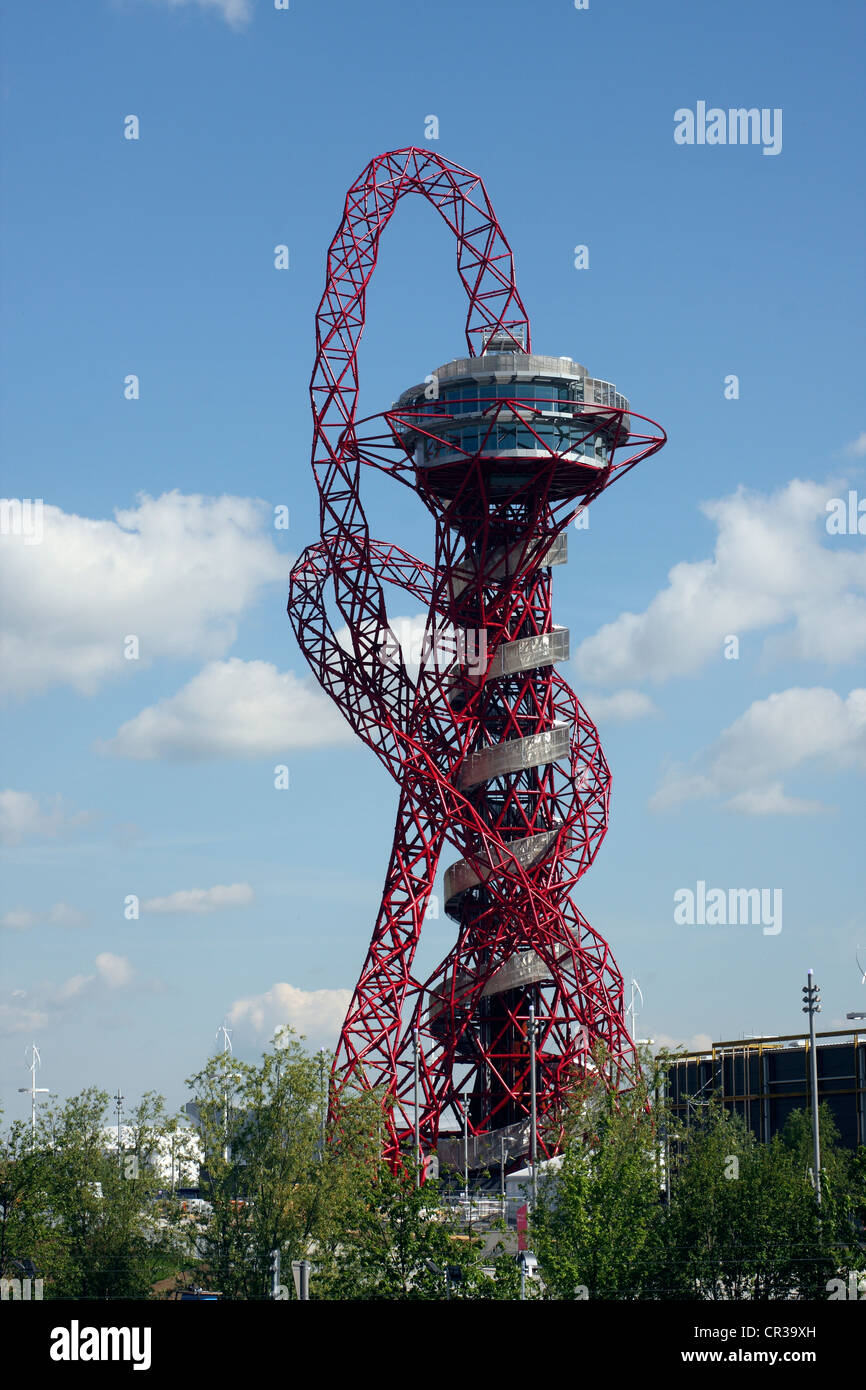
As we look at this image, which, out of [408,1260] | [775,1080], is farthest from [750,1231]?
[775,1080]

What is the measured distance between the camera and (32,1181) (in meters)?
62.3

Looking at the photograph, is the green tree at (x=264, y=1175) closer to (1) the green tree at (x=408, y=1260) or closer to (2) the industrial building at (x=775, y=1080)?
(1) the green tree at (x=408, y=1260)

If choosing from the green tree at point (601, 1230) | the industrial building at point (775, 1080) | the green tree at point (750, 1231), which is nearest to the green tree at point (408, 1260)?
the green tree at point (601, 1230)

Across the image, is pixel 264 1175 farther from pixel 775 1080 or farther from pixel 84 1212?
pixel 775 1080

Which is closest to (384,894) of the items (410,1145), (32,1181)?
(410,1145)

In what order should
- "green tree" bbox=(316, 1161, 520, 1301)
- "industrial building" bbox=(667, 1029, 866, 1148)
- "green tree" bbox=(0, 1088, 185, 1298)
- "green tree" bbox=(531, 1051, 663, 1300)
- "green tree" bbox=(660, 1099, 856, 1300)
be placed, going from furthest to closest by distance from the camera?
"industrial building" bbox=(667, 1029, 866, 1148) < "green tree" bbox=(0, 1088, 185, 1298) < "green tree" bbox=(660, 1099, 856, 1300) < "green tree" bbox=(531, 1051, 663, 1300) < "green tree" bbox=(316, 1161, 520, 1301)

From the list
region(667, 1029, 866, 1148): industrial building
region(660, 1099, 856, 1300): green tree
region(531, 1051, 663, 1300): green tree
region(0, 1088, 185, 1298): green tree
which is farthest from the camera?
region(667, 1029, 866, 1148): industrial building

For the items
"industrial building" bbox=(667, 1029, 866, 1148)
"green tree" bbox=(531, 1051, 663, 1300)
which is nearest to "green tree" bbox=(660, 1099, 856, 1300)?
"green tree" bbox=(531, 1051, 663, 1300)

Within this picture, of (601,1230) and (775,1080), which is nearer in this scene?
(601,1230)

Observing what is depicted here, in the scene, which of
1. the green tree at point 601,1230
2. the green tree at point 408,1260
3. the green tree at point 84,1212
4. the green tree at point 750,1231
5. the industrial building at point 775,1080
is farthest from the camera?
the industrial building at point 775,1080

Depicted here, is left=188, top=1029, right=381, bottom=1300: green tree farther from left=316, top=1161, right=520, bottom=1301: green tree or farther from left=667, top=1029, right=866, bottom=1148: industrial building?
left=667, top=1029, right=866, bottom=1148: industrial building

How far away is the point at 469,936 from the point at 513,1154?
11.3m

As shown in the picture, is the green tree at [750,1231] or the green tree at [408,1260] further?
the green tree at [750,1231]

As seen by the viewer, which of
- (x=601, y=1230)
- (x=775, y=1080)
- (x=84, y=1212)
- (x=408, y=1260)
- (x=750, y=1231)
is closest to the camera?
(x=408, y=1260)
